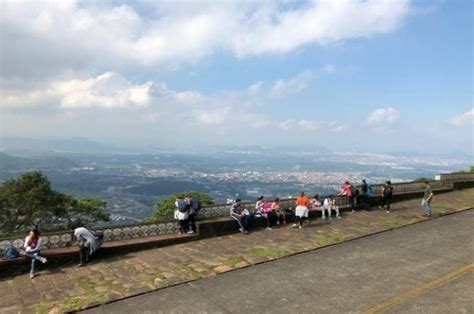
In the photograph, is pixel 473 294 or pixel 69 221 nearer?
pixel 473 294

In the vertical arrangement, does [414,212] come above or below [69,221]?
above

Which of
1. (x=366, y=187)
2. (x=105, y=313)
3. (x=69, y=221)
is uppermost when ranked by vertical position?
(x=366, y=187)

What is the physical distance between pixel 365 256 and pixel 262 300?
4.31 metres

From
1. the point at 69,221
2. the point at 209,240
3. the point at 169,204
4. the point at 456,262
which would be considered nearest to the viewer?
the point at 456,262

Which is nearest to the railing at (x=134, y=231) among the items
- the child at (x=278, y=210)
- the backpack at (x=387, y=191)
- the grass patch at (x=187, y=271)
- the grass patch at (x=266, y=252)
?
the child at (x=278, y=210)

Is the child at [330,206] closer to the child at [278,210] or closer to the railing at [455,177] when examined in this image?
the child at [278,210]

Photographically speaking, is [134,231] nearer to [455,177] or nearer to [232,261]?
[232,261]

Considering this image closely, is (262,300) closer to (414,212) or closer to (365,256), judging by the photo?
(365,256)

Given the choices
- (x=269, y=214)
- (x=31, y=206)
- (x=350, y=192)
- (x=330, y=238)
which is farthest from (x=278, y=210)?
(x=31, y=206)

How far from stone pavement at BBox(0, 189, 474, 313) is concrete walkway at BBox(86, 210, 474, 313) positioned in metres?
0.52

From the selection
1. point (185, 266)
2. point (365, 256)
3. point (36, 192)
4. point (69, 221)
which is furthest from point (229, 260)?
point (69, 221)

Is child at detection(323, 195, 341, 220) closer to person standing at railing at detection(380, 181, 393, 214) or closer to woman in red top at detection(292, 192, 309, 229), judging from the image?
woman in red top at detection(292, 192, 309, 229)

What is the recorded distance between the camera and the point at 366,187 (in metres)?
18.5

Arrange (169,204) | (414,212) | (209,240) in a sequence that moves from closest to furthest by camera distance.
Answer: (209,240)
(414,212)
(169,204)
